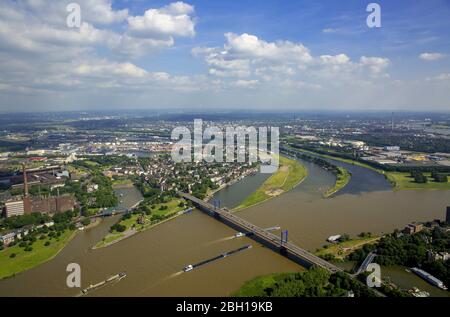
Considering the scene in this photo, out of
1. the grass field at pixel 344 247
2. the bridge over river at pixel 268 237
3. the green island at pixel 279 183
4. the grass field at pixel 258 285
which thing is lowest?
the grass field at pixel 258 285

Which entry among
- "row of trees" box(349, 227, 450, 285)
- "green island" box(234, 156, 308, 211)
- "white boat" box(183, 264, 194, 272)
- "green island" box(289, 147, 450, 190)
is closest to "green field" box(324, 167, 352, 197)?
"green island" box(234, 156, 308, 211)

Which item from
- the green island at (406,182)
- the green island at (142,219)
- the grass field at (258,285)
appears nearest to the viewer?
the grass field at (258,285)

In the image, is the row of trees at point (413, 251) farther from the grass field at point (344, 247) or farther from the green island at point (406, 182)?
the green island at point (406, 182)

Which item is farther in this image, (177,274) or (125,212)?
(125,212)

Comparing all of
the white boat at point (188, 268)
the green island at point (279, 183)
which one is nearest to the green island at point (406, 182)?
the green island at point (279, 183)

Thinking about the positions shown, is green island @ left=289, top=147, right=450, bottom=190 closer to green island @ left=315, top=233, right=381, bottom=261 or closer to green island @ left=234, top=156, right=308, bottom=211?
green island @ left=234, top=156, right=308, bottom=211

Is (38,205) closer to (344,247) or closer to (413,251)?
(344,247)
